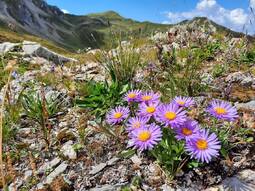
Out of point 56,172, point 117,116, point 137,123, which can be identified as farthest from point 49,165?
point 137,123

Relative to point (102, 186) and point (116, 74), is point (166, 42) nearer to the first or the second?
point (116, 74)

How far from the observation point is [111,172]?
16.6ft

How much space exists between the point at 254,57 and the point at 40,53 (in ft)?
35.6

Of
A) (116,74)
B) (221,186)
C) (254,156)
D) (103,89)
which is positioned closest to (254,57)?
(116,74)

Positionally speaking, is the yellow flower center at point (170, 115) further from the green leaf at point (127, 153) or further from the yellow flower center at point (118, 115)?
the green leaf at point (127, 153)

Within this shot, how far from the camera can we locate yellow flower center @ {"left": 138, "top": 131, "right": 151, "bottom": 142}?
154 inches

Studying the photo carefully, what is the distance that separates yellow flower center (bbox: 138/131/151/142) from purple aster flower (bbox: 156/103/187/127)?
0.19m

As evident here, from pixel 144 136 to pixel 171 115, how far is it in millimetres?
356

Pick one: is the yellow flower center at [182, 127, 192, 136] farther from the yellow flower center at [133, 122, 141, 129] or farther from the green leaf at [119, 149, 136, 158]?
the green leaf at [119, 149, 136, 158]

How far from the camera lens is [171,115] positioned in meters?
4.06

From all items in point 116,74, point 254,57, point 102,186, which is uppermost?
point 254,57

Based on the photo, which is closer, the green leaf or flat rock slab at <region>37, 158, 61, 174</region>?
the green leaf

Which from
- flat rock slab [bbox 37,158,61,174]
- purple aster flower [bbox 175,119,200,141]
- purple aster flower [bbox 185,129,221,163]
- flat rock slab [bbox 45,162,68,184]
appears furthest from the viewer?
flat rock slab [bbox 37,158,61,174]

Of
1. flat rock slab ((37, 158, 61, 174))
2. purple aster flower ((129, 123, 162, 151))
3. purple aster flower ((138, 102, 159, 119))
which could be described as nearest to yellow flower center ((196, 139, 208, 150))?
purple aster flower ((129, 123, 162, 151))
